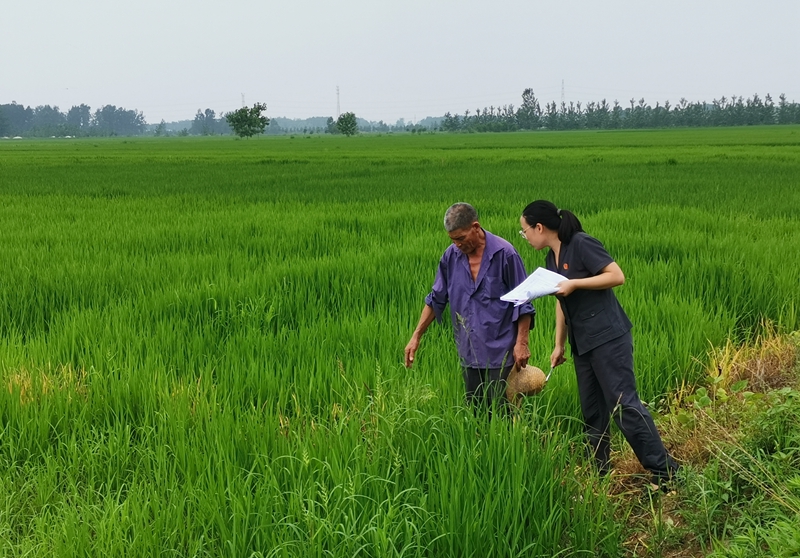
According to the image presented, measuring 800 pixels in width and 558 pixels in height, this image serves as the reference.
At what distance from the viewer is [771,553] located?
1856 millimetres

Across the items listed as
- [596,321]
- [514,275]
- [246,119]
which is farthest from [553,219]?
[246,119]

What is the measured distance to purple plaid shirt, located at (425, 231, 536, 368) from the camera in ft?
9.29

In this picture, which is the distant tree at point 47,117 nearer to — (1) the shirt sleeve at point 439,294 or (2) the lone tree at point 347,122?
(2) the lone tree at point 347,122

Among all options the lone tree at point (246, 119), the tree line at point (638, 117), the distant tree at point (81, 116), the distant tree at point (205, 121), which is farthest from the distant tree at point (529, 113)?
the distant tree at point (81, 116)

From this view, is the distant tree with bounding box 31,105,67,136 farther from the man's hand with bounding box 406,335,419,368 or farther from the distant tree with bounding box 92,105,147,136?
the man's hand with bounding box 406,335,419,368

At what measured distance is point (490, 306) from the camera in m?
2.85

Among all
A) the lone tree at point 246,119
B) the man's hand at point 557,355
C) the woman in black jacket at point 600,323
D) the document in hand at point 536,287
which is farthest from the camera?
the lone tree at point 246,119

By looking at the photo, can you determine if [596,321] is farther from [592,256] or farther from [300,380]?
[300,380]

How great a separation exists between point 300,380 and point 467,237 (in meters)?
1.31

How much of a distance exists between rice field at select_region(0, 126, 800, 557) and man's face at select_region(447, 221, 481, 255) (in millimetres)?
701

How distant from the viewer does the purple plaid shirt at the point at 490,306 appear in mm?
2832

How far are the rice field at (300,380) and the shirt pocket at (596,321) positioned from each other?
0.43 metres

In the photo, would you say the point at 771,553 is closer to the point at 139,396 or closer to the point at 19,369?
the point at 139,396

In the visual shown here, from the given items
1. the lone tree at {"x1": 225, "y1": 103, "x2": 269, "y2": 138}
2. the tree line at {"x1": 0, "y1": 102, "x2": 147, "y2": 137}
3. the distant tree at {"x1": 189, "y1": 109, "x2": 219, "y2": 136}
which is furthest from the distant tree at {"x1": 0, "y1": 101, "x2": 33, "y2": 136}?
the lone tree at {"x1": 225, "y1": 103, "x2": 269, "y2": 138}
